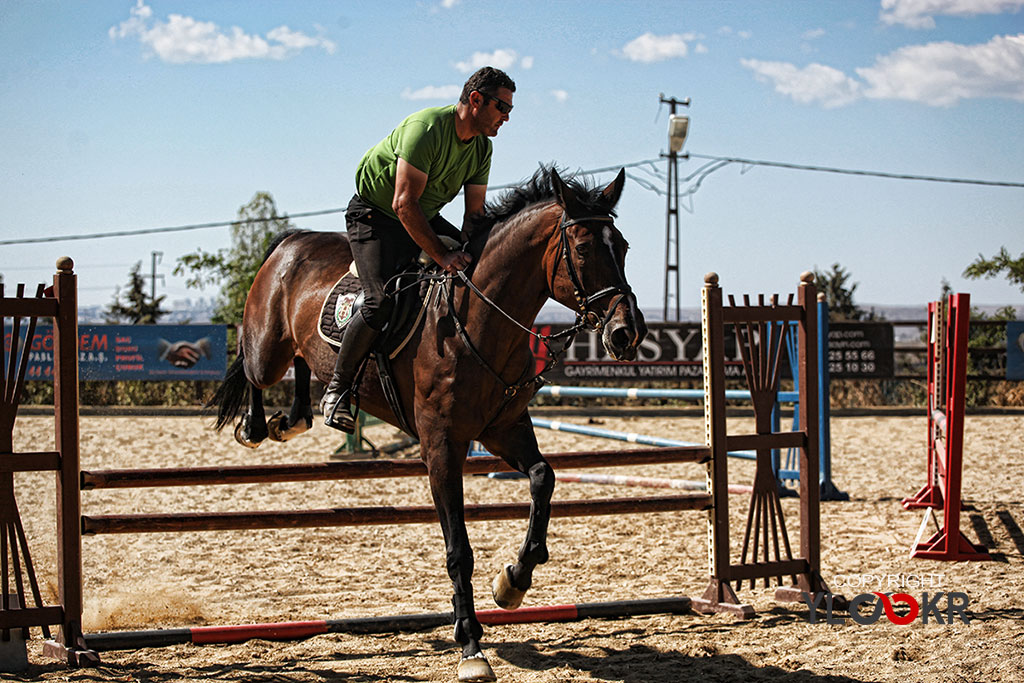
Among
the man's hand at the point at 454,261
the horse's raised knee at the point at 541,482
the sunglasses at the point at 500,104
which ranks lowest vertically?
the horse's raised knee at the point at 541,482

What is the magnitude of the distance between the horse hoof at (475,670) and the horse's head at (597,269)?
1465mm

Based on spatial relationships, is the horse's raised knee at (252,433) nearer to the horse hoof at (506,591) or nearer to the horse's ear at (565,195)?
the horse hoof at (506,591)

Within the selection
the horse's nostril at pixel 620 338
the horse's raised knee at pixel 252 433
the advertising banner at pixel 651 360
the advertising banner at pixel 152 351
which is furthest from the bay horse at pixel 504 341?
the advertising banner at pixel 152 351

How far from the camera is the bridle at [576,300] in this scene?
3.86 metres

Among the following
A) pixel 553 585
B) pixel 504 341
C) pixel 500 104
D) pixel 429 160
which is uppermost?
pixel 500 104

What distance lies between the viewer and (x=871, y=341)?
16828 millimetres

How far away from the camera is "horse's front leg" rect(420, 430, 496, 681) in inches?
166

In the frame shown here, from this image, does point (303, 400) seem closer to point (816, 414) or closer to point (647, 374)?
point (816, 414)

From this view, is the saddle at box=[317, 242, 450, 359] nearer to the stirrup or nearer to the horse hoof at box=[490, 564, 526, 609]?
the stirrup

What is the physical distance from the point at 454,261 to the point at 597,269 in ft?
2.57

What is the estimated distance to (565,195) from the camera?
405cm

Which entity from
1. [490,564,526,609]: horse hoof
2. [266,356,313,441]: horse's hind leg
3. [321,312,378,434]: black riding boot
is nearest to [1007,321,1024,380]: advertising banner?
[266,356,313,441]: horse's hind leg

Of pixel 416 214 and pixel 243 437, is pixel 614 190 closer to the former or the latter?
pixel 416 214

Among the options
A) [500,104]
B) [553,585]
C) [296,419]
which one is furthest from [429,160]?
[553,585]
